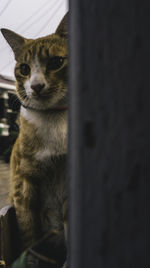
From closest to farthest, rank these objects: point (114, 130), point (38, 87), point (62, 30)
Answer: point (114, 130)
point (38, 87)
point (62, 30)

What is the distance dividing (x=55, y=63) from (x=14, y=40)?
0.29 metres

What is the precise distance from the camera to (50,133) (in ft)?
2.88

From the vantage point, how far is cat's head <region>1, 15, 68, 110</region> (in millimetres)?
844

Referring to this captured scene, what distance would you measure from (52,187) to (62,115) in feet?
1.05

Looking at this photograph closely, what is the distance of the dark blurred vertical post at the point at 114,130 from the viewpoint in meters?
0.26

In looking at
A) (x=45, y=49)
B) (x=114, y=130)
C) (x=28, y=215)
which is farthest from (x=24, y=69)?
(x=114, y=130)

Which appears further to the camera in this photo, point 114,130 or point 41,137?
point 41,137

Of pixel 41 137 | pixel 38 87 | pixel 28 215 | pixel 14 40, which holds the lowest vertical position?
pixel 28 215

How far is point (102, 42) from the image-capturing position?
0.27 m

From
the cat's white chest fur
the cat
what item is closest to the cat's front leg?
the cat

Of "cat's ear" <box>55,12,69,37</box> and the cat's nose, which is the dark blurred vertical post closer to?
the cat's nose

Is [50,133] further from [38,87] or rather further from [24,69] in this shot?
[24,69]

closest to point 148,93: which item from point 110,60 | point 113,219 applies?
point 110,60

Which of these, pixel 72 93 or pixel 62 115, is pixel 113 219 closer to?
pixel 72 93
